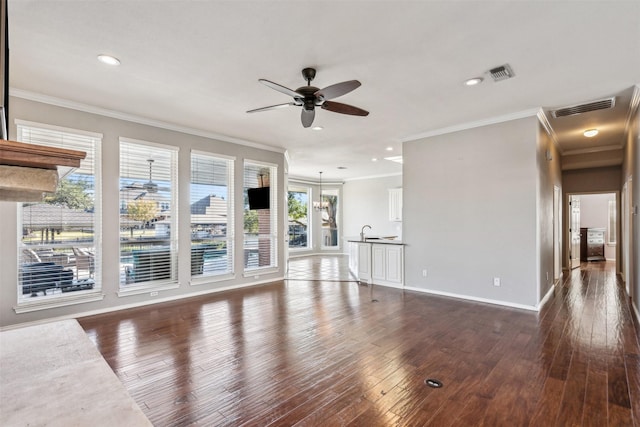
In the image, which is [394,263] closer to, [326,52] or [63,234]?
[326,52]

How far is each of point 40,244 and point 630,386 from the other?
6.29 meters

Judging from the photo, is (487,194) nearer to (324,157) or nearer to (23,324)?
(324,157)

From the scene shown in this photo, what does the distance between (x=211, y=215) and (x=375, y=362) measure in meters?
3.99

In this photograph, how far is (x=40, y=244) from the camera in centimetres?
400

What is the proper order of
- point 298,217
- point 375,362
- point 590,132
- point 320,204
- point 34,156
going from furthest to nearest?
point 320,204
point 298,217
point 590,132
point 375,362
point 34,156

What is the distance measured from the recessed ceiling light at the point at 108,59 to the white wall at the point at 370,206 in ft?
28.1

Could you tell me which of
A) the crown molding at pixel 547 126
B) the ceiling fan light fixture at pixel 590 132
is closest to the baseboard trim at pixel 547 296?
the crown molding at pixel 547 126

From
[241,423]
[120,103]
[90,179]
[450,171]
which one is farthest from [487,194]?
[90,179]

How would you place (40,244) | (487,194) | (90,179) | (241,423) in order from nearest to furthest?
1. (241,423)
2. (40,244)
3. (90,179)
4. (487,194)

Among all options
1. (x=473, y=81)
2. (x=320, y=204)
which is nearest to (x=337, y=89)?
(x=473, y=81)

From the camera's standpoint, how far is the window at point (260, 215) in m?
6.37

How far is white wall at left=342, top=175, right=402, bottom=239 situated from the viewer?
10.7 m

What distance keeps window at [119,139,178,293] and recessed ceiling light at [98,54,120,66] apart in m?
1.76

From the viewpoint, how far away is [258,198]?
6438mm
